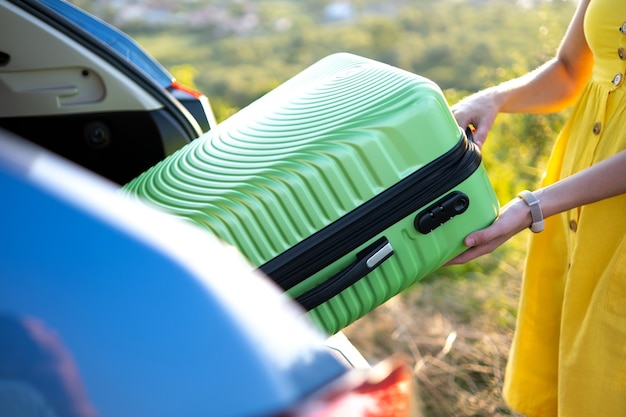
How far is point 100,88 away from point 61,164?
138 cm

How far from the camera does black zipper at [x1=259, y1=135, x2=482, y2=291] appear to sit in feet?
5.21

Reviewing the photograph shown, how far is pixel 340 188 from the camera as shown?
159cm

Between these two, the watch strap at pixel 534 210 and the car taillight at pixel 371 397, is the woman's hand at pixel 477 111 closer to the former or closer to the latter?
the watch strap at pixel 534 210

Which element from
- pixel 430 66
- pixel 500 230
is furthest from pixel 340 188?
pixel 430 66

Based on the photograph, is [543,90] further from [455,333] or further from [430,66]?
[430,66]

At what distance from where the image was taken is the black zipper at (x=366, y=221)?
1588 mm

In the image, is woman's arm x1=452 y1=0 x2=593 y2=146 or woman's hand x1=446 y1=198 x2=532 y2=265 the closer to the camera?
woman's hand x1=446 y1=198 x2=532 y2=265

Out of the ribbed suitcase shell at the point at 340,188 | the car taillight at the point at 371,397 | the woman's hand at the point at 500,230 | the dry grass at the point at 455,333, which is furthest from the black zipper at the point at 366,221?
the dry grass at the point at 455,333

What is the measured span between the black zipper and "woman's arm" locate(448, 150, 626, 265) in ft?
0.46

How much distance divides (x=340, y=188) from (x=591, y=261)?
626mm

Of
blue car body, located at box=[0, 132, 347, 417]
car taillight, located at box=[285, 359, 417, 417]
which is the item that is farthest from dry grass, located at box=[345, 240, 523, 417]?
blue car body, located at box=[0, 132, 347, 417]

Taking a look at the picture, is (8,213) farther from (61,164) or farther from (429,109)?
(429,109)

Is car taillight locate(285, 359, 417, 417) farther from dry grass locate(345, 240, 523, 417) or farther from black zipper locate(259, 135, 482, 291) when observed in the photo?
dry grass locate(345, 240, 523, 417)

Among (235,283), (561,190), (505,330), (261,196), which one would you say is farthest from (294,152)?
(505,330)
